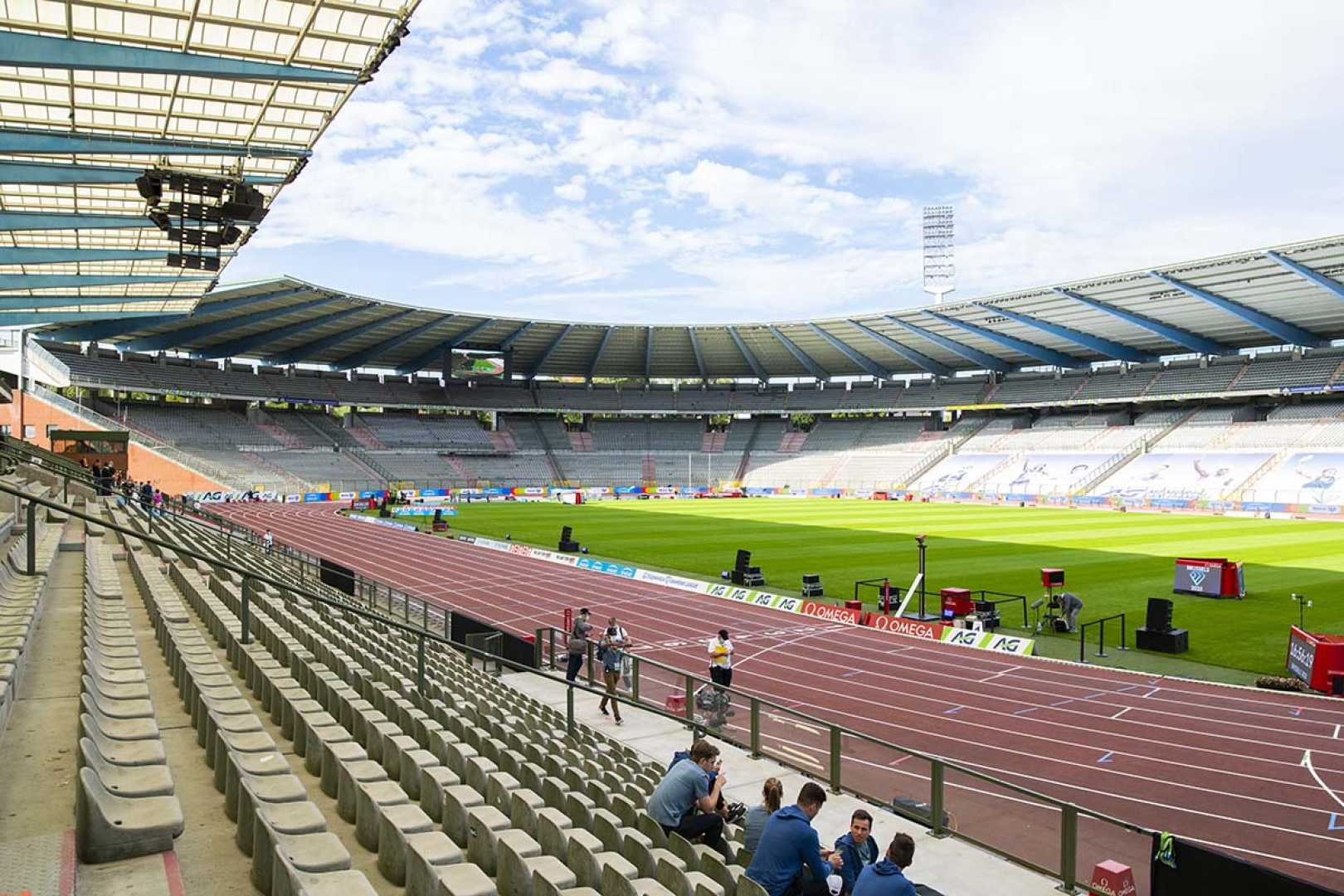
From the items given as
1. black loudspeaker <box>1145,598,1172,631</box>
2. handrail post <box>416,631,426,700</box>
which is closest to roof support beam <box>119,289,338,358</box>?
black loudspeaker <box>1145,598,1172,631</box>

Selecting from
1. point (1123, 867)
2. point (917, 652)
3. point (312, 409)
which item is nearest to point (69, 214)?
point (917, 652)

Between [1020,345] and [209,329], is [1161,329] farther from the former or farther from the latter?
[209,329]

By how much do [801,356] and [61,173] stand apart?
71379 mm

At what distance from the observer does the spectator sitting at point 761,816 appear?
694 cm

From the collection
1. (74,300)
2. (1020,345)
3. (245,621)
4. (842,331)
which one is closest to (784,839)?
(245,621)

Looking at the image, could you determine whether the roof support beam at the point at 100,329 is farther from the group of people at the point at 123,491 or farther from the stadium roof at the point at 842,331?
the group of people at the point at 123,491

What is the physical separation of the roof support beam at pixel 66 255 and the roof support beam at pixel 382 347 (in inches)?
1786

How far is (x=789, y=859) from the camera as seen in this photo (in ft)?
19.5

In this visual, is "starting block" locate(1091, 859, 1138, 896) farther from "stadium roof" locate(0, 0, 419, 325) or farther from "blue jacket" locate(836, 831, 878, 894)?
"stadium roof" locate(0, 0, 419, 325)

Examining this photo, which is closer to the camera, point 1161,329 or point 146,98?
point 146,98

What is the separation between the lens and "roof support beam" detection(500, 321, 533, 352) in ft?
250

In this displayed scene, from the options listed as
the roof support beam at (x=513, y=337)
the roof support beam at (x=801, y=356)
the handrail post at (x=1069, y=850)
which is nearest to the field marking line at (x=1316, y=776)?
the handrail post at (x=1069, y=850)

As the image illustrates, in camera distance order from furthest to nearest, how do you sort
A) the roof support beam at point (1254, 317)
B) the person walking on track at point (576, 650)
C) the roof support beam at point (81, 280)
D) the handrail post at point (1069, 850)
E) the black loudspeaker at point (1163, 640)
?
the roof support beam at point (1254, 317) < the roof support beam at point (81, 280) < the black loudspeaker at point (1163, 640) < the person walking on track at point (576, 650) < the handrail post at point (1069, 850)

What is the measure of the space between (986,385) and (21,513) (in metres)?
76.8
